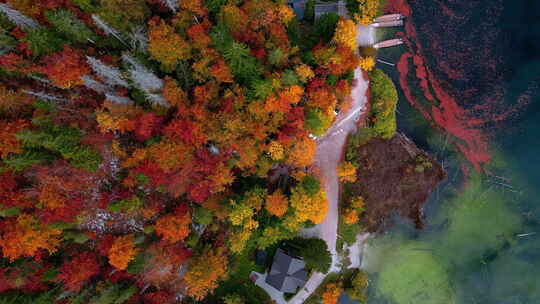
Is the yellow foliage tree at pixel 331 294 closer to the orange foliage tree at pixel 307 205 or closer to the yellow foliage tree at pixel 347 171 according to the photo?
the orange foliage tree at pixel 307 205

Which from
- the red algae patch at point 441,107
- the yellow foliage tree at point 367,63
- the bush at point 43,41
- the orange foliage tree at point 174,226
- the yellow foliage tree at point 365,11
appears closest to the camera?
the bush at point 43,41

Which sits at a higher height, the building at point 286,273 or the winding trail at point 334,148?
the winding trail at point 334,148

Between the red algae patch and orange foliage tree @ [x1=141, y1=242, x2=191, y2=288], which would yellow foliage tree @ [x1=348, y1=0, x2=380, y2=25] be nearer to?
the red algae patch

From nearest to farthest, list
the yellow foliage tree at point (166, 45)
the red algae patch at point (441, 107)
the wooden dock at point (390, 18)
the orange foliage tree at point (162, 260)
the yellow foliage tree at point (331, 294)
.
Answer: the yellow foliage tree at point (166, 45) < the orange foliage tree at point (162, 260) < the yellow foliage tree at point (331, 294) < the wooden dock at point (390, 18) < the red algae patch at point (441, 107)

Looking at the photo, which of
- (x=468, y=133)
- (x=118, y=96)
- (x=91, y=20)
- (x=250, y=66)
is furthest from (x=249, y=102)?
(x=468, y=133)

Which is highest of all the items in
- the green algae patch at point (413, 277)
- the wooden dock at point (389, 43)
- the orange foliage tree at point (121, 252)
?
the wooden dock at point (389, 43)

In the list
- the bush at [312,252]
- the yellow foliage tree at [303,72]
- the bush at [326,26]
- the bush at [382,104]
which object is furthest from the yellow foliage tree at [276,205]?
the bush at [326,26]

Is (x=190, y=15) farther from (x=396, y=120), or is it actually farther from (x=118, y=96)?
(x=396, y=120)

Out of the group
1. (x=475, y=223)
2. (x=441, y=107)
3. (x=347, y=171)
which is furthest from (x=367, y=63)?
(x=475, y=223)
